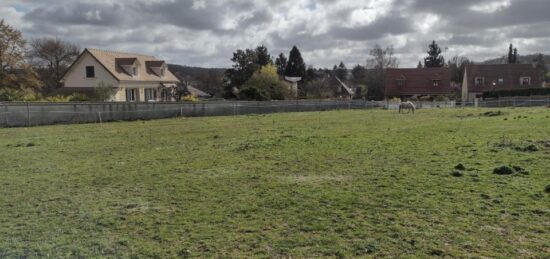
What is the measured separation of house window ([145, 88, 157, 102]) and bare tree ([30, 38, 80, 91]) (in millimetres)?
16719

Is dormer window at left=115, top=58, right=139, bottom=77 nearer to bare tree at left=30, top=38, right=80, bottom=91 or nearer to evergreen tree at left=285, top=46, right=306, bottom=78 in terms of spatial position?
bare tree at left=30, top=38, right=80, bottom=91

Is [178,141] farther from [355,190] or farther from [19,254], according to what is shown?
[19,254]

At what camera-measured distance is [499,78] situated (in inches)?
2756

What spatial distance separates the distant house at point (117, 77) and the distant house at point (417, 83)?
3733cm

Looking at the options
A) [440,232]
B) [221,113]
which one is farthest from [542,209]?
[221,113]

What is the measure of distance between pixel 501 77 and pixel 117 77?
186ft

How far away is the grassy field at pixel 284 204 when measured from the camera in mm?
4652

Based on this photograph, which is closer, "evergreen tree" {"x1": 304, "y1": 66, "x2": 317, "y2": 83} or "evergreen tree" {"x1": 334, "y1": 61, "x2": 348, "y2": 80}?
"evergreen tree" {"x1": 304, "y1": 66, "x2": 317, "y2": 83}

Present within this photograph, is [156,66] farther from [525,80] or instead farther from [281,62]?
[525,80]

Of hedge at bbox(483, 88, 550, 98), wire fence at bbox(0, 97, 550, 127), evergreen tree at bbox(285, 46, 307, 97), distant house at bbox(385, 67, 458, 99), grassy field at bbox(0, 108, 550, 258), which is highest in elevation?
evergreen tree at bbox(285, 46, 307, 97)

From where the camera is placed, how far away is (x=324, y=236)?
4906 mm

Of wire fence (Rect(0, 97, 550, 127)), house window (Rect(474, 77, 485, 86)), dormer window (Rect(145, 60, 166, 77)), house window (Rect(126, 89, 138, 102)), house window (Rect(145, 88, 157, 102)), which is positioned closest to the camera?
wire fence (Rect(0, 97, 550, 127))

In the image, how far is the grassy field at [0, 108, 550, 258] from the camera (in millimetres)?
4652

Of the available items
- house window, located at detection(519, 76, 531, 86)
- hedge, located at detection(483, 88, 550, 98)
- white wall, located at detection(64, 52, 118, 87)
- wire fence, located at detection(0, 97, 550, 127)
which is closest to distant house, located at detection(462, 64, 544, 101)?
house window, located at detection(519, 76, 531, 86)
